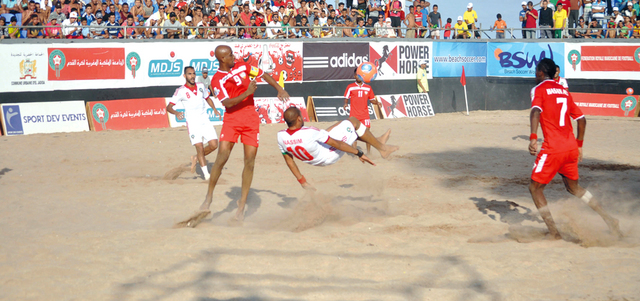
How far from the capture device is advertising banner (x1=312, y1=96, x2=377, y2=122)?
61.2ft

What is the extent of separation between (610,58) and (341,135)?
54.8 ft

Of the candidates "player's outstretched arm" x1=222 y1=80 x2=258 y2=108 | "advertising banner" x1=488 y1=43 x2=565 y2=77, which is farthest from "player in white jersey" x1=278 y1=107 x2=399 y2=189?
"advertising banner" x1=488 y1=43 x2=565 y2=77

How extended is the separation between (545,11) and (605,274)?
19095 millimetres

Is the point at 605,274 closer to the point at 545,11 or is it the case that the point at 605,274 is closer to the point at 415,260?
the point at 415,260

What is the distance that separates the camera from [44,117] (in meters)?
14.7

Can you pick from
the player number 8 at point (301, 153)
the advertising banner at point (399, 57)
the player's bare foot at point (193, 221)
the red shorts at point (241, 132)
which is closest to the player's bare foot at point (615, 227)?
the player number 8 at point (301, 153)

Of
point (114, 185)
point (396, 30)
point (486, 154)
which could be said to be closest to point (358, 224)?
point (114, 185)

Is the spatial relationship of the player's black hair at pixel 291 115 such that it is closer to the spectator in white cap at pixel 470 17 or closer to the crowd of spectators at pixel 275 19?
the crowd of spectators at pixel 275 19

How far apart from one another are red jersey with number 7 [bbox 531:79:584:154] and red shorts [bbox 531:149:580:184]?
0.17 ft

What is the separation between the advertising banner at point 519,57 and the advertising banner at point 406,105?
3.43m

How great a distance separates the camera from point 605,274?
4.69 meters

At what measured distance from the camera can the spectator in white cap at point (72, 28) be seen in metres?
15.2

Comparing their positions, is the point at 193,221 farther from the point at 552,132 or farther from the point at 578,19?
the point at 578,19

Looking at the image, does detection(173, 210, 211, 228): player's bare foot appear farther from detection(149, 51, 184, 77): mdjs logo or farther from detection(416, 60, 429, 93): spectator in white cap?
detection(416, 60, 429, 93): spectator in white cap
